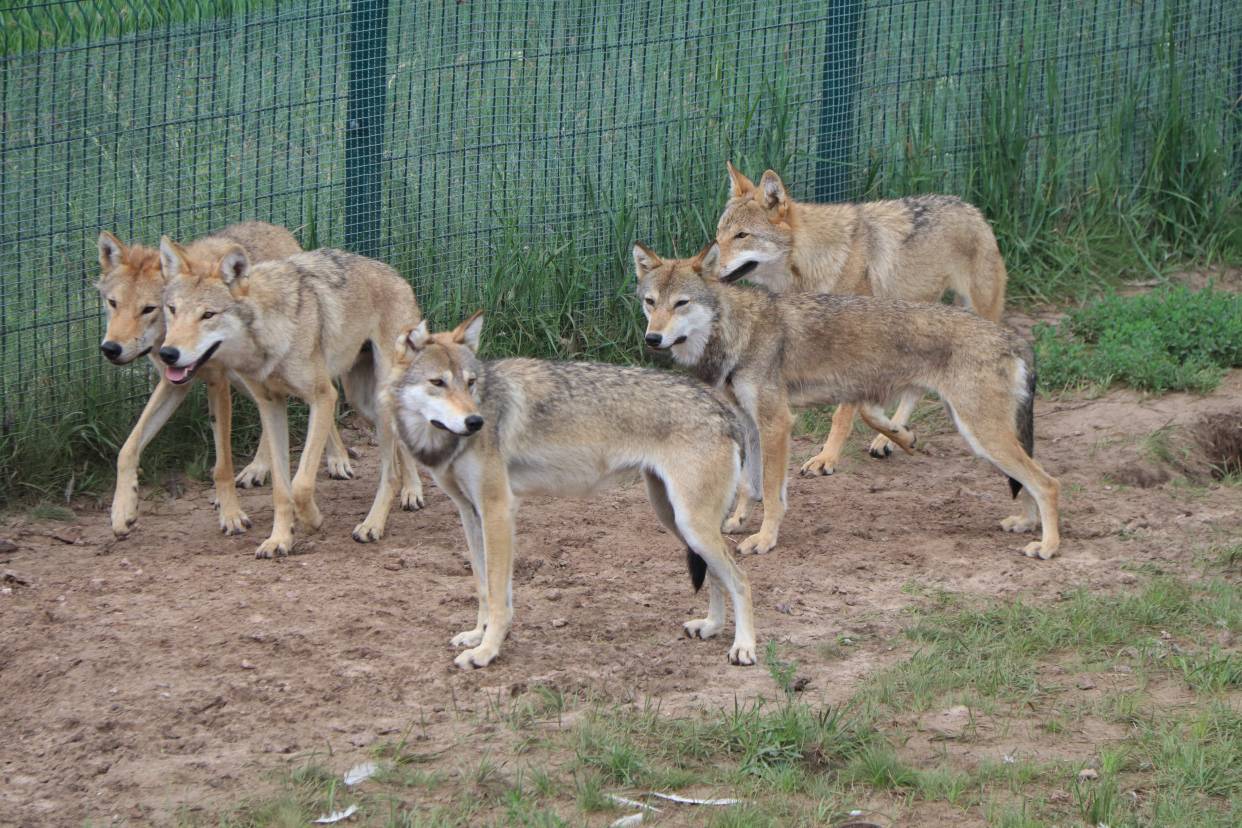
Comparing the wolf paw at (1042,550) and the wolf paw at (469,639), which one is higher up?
the wolf paw at (1042,550)

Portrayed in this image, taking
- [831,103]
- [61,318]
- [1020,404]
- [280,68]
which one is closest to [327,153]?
[280,68]

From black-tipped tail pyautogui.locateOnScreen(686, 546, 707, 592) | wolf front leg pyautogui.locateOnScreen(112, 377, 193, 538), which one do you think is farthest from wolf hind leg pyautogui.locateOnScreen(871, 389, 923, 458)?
wolf front leg pyautogui.locateOnScreen(112, 377, 193, 538)

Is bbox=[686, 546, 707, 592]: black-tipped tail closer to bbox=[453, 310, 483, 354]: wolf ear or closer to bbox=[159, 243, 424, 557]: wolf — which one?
bbox=[453, 310, 483, 354]: wolf ear

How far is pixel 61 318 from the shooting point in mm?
6965

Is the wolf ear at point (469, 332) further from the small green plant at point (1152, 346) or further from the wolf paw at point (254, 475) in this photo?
the small green plant at point (1152, 346)

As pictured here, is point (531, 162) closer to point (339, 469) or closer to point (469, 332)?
point (339, 469)

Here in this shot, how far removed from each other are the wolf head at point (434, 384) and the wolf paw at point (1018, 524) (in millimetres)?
3305

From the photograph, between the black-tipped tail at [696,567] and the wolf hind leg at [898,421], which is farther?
the wolf hind leg at [898,421]

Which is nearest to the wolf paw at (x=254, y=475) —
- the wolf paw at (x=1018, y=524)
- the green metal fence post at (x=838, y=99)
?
the wolf paw at (x=1018, y=524)

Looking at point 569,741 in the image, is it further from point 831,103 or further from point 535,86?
point 831,103

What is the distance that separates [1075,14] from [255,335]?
7514 millimetres

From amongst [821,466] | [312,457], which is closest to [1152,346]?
[821,466]

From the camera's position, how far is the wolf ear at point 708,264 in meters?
6.60

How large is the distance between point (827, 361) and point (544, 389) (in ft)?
6.98
